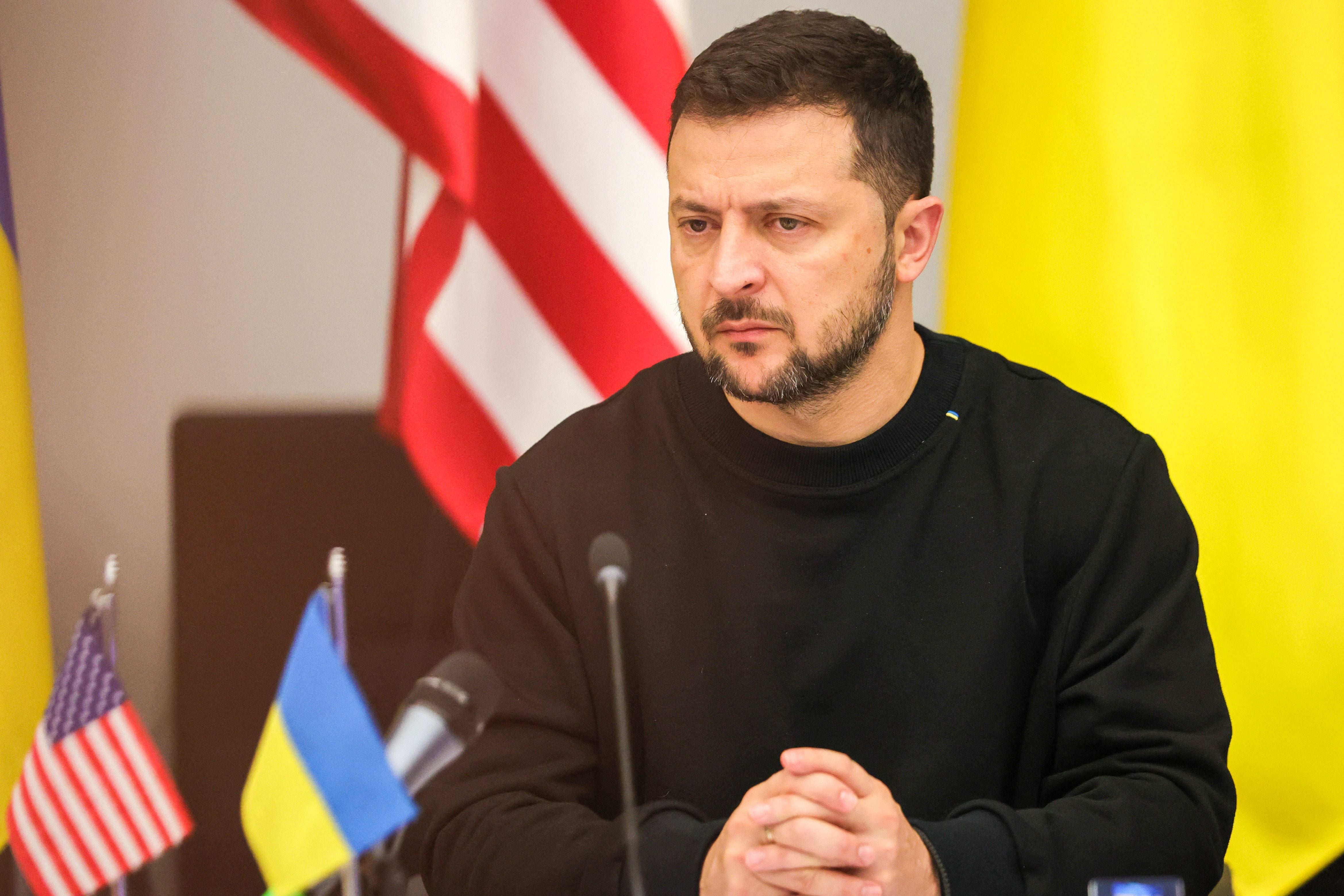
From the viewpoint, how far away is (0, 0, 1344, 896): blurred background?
1800mm

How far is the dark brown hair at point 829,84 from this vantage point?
1302 millimetres

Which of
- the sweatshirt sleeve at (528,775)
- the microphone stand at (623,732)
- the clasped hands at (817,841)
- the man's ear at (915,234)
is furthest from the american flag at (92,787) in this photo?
the man's ear at (915,234)

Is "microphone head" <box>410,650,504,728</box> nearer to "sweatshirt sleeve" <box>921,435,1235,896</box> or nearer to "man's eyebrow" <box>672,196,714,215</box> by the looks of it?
"sweatshirt sleeve" <box>921,435,1235,896</box>

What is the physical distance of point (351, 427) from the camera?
6.34ft

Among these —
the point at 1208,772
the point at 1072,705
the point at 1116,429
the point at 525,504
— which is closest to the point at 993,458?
the point at 1116,429

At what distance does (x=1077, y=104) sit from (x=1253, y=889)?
1.12 metres

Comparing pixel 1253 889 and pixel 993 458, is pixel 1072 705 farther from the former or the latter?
pixel 1253 889

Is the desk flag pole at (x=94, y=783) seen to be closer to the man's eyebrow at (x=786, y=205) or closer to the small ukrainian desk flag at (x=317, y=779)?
the small ukrainian desk flag at (x=317, y=779)

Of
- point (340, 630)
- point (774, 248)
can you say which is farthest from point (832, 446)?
point (340, 630)

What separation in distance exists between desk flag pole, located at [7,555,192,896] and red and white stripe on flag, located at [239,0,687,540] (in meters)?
0.69

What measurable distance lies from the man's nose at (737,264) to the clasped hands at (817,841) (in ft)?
1.69

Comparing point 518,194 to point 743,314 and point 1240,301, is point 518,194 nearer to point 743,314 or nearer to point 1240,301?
point 743,314

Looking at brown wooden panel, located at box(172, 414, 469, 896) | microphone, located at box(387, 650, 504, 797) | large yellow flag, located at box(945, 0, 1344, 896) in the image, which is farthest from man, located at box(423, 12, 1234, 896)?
brown wooden panel, located at box(172, 414, 469, 896)

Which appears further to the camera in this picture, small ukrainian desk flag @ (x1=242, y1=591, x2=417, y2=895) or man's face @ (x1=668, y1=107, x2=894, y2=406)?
man's face @ (x1=668, y1=107, x2=894, y2=406)
